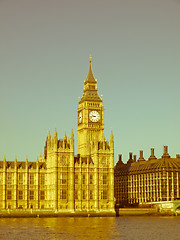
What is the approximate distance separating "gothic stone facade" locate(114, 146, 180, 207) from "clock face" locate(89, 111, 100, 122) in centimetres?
2181

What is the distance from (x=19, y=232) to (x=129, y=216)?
55612mm

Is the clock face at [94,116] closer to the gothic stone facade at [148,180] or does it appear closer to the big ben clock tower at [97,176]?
the big ben clock tower at [97,176]

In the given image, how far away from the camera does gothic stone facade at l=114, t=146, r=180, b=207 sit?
169 metres

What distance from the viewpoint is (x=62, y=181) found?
438 ft

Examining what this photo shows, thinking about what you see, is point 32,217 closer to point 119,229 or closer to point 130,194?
point 119,229

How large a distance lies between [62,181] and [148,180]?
151 ft

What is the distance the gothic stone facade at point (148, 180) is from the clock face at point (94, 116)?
21810mm

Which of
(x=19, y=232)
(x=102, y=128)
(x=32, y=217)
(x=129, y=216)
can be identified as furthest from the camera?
(x=102, y=128)

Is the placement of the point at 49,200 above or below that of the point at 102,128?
below

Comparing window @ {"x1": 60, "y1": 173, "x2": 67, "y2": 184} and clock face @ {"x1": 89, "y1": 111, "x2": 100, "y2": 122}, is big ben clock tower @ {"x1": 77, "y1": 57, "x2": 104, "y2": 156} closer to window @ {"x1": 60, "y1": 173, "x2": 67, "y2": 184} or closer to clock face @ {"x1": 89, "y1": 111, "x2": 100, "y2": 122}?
clock face @ {"x1": 89, "y1": 111, "x2": 100, "y2": 122}

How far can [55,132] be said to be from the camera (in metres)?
135

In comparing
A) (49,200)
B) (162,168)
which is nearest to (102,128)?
(162,168)

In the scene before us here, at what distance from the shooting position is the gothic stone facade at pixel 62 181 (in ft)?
436

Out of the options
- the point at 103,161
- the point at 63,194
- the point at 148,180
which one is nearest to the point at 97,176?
the point at 103,161
